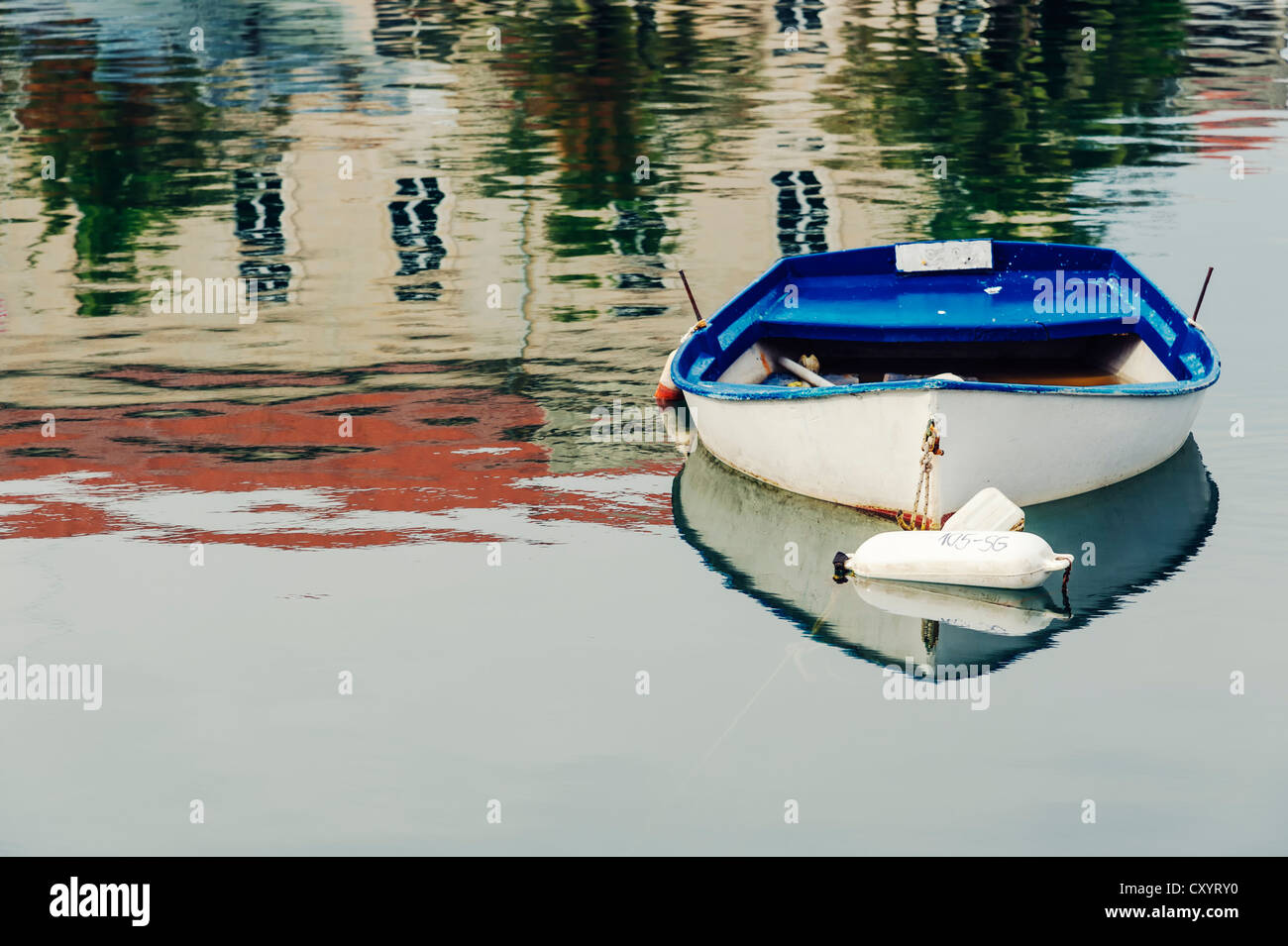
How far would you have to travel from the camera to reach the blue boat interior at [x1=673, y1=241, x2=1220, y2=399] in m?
17.0

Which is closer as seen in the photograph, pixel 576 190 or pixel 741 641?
pixel 741 641

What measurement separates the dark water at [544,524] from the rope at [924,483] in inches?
20.5

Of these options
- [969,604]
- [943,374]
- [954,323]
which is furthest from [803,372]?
[969,604]

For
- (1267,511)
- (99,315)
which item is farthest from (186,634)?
(99,315)

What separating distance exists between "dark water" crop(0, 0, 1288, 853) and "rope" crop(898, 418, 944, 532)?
52 centimetres

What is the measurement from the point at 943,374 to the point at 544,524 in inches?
136

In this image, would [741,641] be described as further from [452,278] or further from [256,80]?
[256,80]

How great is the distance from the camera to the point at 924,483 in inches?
534

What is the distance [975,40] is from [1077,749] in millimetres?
35704

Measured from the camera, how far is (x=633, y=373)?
18.5m

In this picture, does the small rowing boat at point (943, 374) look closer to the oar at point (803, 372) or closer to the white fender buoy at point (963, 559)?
the oar at point (803, 372)

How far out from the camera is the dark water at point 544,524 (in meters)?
10.3

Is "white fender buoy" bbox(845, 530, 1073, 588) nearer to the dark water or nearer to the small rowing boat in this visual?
the dark water

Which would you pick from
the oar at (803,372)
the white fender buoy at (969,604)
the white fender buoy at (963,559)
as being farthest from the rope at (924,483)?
the oar at (803,372)
